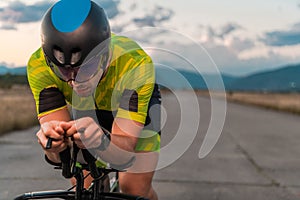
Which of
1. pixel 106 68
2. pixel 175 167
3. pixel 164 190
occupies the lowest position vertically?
pixel 175 167

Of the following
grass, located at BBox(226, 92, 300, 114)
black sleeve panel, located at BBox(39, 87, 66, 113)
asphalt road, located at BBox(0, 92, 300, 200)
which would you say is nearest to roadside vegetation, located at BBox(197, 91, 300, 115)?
grass, located at BBox(226, 92, 300, 114)

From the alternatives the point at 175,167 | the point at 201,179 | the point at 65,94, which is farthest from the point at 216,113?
the point at 175,167

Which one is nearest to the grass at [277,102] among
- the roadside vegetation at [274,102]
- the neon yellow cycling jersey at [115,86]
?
the roadside vegetation at [274,102]

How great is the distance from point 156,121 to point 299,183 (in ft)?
15.4

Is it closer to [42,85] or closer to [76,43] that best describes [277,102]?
[42,85]

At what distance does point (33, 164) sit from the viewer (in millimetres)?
8398

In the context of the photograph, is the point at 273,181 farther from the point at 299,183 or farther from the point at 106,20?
the point at 106,20

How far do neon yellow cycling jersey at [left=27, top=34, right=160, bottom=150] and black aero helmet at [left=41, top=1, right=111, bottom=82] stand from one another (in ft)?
1.03

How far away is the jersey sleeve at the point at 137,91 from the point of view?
2.68m

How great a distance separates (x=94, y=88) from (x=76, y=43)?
380 millimetres

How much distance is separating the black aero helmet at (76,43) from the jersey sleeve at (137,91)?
1.03 ft

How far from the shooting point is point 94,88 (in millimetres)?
2566

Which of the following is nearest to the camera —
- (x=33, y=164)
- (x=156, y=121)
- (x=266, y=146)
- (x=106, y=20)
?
(x=106, y=20)

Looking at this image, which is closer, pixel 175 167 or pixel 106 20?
pixel 106 20
